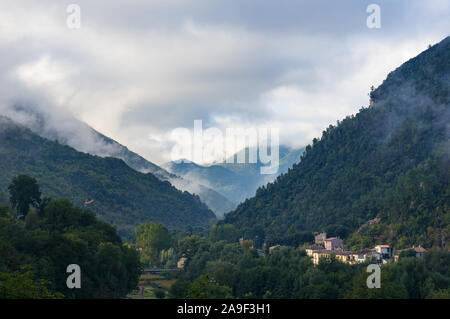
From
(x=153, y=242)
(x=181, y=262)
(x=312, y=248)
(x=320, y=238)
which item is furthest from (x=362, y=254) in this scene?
(x=153, y=242)

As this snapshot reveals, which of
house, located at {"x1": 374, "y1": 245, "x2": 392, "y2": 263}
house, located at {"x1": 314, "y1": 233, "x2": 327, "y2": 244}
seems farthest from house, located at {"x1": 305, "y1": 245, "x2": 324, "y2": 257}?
house, located at {"x1": 374, "y1": 245, "x2": 392, "y2": 263}

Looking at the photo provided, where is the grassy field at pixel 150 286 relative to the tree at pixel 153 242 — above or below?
below

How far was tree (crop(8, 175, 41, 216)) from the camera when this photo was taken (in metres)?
120

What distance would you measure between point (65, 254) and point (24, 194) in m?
35.5

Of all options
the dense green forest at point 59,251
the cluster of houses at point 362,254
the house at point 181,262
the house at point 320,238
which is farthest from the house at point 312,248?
the dense green forest at point 59,251

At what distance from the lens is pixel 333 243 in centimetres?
16112

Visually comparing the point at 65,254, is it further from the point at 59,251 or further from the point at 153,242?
the point at 153,242

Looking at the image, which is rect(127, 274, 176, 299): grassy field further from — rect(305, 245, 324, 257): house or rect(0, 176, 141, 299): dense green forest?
rect(305, 245, 324, 257): house

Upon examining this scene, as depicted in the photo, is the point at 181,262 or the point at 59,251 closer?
the point at 59,251

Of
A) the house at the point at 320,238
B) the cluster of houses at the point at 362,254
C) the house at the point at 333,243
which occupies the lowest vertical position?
the cluster of houses at the point at 362,254

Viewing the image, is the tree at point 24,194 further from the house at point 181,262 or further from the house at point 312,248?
the house at point 312,248

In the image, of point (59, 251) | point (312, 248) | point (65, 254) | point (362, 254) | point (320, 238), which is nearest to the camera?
point (59, 251)

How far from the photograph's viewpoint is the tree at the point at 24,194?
395 feet
